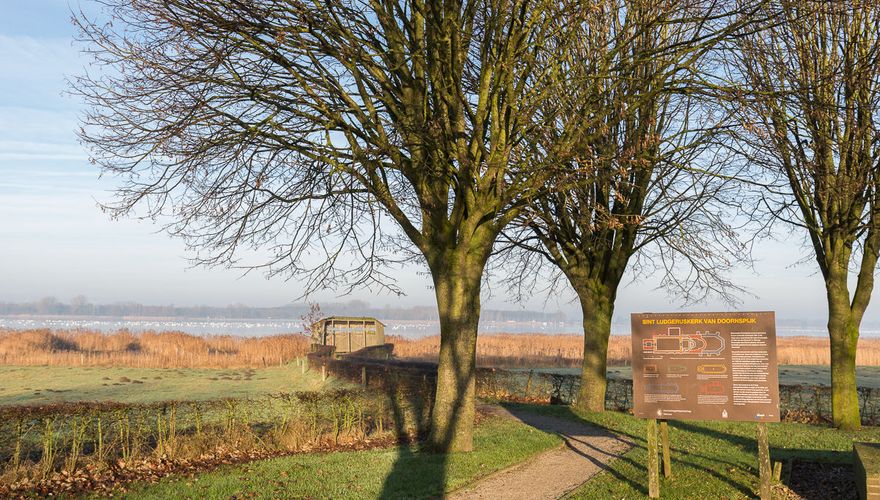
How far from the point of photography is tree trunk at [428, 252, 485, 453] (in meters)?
13.7

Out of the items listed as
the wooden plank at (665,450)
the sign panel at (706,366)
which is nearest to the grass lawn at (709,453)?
the wooden plank at (665,450)

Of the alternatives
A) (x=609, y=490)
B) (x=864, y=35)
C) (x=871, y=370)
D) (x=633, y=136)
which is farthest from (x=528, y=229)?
(x=871, y=370)

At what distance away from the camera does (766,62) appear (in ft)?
59.6

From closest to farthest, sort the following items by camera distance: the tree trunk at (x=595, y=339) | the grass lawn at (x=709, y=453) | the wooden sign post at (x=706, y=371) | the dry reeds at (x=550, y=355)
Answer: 1. the wooden sign post at (x=706, y=371)
2. the grass lawn at (x=709, y=453)
3. the tree trunk at (x=595, y=339)
4. the dry reeds at (x=550, y=355)

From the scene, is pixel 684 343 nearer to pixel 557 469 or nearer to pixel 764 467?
pixel 764 467

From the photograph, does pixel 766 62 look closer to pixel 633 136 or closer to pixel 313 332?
pixel 633 136

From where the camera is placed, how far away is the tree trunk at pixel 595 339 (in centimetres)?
2058

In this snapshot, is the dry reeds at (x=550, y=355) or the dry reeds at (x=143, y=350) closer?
the dry reeds at (x=143, y=350)

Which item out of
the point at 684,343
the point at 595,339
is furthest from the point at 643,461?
the point at 595,339

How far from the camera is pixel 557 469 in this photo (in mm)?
12617

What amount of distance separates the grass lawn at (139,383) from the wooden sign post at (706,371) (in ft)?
67.8

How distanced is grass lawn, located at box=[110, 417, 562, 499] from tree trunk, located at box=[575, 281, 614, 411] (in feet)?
22.4

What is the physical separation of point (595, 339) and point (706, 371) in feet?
33.3

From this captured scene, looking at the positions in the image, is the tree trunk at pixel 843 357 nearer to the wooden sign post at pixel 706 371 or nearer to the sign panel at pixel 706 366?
the wooden sign post at pixel 706 371
